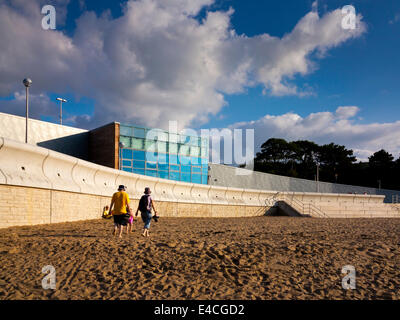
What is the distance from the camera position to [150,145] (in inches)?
1281

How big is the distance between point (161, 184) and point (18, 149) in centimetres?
1086

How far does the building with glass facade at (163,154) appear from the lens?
3080cm

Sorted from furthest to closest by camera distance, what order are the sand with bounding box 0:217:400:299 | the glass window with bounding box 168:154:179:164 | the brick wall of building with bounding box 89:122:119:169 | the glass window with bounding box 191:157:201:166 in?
the glass window with bounding box 191:157:201:166
the glass window with bounding box 168:154:179:164
the brick wall of building with bounding box 89:122:119:169
the sand with bounding box 0:217:400:299

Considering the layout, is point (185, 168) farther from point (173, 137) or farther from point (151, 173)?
point (151, 173)

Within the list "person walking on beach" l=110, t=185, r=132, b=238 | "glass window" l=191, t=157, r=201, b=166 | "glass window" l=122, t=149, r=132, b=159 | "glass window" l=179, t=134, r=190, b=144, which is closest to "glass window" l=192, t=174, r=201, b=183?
"glass window" l=191, t=157, r=201, b=166

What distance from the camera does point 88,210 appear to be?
1333 centimetres

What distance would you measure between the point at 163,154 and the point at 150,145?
1.78 m

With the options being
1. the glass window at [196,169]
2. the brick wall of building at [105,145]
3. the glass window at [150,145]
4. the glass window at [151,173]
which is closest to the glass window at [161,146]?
the glass window at [150,145]

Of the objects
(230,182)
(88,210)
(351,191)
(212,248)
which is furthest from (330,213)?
(351,191)

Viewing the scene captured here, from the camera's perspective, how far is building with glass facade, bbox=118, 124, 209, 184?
30.8m

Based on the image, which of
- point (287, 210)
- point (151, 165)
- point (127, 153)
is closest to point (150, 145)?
point (151, 165)

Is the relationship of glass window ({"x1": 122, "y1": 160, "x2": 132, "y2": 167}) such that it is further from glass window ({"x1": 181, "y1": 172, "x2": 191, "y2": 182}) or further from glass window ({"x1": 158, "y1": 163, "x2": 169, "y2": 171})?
glass window ({"x1": 181, "y1": 172, "x2": 191, "y2": 182})

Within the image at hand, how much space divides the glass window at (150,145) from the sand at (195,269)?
24.6 m
